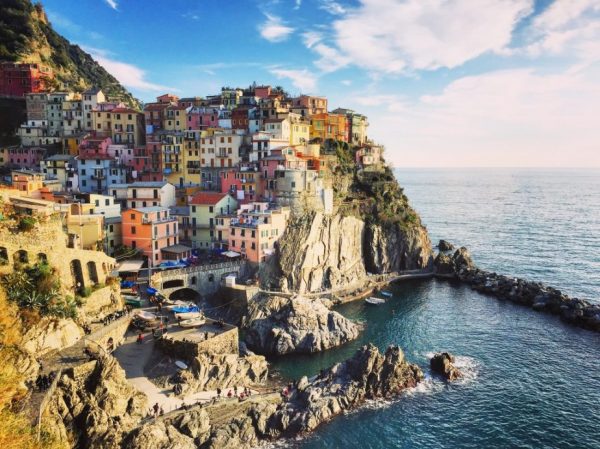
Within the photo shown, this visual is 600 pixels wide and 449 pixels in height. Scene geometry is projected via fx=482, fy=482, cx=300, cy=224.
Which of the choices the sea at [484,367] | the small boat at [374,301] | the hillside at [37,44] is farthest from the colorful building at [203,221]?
the hillside at [37,44]

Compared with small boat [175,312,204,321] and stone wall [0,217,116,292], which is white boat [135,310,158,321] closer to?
small boat [175,312,204,321]

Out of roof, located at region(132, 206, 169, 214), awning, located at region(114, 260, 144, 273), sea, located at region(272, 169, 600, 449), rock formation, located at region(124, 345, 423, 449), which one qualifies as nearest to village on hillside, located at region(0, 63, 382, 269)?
roof, located at region(132, 206, 169, 214)

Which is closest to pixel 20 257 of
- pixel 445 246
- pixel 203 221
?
pixel 203 221

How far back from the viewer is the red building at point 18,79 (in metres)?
89.6

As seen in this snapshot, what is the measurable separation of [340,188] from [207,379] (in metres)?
45.4

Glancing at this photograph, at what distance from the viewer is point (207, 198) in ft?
213

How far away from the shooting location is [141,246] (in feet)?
188

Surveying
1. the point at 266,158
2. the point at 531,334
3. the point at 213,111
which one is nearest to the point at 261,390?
the point at 531,334

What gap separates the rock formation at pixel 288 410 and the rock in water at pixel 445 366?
7.74 feet

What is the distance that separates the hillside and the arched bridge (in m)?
60.2

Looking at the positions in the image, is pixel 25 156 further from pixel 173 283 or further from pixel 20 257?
pixel 20 257

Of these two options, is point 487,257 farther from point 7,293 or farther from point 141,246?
point 7,293

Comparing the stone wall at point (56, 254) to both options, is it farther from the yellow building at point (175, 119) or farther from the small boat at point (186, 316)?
the yellow building at point (175, 119)

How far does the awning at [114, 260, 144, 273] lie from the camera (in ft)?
165
